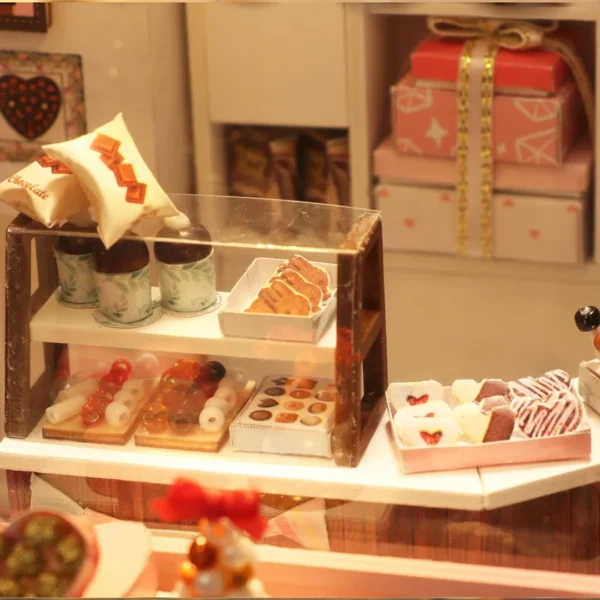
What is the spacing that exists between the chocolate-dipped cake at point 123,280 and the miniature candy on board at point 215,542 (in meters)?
0.36

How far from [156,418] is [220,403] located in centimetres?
8

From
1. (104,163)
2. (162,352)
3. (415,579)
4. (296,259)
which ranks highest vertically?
(104,163)

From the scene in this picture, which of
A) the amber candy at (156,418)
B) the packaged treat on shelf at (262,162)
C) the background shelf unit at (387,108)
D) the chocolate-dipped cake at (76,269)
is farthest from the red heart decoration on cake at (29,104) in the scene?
the amber candy at (156,418)

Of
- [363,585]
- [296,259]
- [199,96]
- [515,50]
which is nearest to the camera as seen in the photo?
[363,585]

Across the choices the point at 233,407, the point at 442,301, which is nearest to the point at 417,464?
the point at 233,407

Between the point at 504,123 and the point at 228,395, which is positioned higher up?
the point at 504,123

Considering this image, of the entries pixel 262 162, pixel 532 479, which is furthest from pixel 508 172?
pixel 532 479

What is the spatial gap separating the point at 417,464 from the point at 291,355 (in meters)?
0.20

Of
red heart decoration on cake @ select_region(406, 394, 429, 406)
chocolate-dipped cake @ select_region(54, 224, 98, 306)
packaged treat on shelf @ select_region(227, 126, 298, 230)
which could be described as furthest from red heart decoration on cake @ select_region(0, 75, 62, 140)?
red heart decoration on cake @ select_region(406, 394, 429, 406)

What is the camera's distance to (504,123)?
2219 mm

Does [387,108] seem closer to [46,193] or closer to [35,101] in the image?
[35,101]

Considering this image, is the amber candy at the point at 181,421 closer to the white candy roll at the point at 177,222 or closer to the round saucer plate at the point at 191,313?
the round saucer plate at the point at 191,313

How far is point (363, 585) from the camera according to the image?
1.28 m

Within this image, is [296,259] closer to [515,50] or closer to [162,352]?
[162,352]
